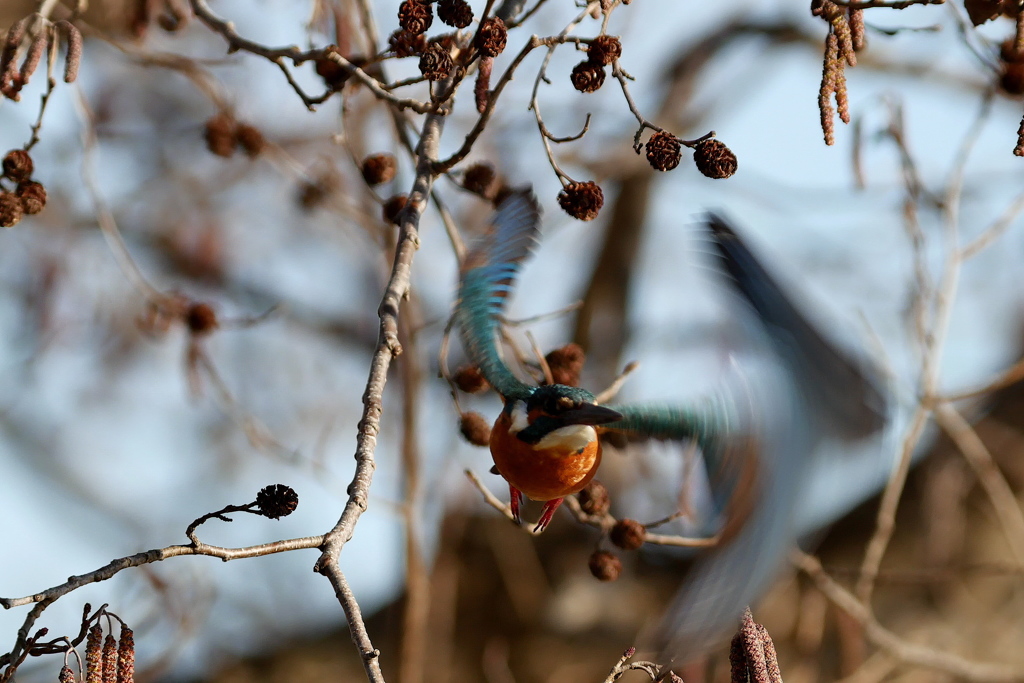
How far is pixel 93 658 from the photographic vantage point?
1077mm

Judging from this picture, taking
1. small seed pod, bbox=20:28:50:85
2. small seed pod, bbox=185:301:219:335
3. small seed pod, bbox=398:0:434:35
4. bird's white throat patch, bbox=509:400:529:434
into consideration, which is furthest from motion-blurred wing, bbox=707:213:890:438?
small seed pod, bbox=185:301:219:335

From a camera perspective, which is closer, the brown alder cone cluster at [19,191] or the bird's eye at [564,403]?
the bird's eye at [564,403]

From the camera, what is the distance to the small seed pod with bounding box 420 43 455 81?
1373 millimetres

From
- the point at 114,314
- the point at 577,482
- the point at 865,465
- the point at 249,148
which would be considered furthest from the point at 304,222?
the point at 865,465

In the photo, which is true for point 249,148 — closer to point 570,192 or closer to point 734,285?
point 570,192

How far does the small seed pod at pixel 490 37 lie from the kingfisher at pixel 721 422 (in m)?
0.26

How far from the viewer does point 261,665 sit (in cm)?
379

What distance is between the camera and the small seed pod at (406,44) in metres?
1.47

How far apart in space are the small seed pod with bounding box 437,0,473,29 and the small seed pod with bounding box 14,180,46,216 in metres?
0.64

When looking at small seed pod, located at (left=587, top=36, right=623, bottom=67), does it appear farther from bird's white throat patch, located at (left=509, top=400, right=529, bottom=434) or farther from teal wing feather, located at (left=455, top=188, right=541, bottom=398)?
bird's white throat patch, located at (left=509, top=400, right=529, bottom=434)

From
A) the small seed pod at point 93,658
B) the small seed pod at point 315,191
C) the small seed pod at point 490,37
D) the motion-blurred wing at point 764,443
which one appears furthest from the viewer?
the small seed pod at point 315,191

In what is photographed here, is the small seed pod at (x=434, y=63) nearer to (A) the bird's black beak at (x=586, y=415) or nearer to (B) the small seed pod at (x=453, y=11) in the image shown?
Answer: (B) the small seed pod at (x=453, y=11)

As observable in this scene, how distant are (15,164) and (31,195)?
0.18 feet

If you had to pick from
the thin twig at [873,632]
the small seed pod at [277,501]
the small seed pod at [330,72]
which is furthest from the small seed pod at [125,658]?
the thin twig at [873,632]
